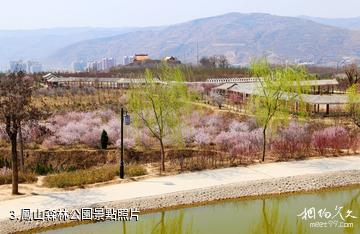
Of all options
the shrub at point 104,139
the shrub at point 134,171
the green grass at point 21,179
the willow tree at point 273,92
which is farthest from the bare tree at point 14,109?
the willow tree at point 273,92

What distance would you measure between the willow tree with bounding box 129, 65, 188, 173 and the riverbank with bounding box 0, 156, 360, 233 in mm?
3613

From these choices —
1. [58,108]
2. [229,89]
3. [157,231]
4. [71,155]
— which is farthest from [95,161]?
[229,89]

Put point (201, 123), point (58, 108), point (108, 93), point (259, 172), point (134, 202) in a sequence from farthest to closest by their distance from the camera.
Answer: point (108, 93) → point (58, 108) → point (201, 123) → point (259, 172) → point (134, 202)

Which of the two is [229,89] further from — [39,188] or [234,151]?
[39,188]

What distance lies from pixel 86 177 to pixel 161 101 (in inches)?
228

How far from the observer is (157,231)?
18.0 m

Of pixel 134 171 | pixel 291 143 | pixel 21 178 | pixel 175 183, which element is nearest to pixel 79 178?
pixel 134 171

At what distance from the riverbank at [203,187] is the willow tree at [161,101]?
3.61 m

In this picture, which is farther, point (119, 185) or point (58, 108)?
point (58, 108)

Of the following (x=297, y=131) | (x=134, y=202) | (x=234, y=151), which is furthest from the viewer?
(x=297, y=131)

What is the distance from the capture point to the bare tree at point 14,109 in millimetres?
20328

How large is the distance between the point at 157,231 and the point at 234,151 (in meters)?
11.6

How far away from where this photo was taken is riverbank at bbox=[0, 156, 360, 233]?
19.5 metres

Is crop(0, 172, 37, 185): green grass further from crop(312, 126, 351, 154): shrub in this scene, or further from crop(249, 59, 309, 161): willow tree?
crop(312, 126, 351, 154): shrub
